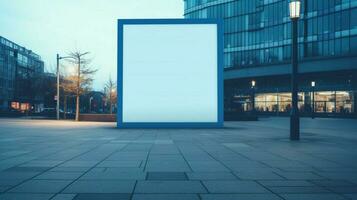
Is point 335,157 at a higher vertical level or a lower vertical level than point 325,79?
lower

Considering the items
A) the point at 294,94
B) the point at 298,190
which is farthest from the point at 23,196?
the point at 294,94

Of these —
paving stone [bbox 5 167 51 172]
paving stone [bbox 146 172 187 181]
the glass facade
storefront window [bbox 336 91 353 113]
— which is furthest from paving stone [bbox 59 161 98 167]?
storefront window [bbox 336 91 353 113]

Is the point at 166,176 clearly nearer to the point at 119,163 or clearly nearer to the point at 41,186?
the point at 119,163

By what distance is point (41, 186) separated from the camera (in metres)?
7.17

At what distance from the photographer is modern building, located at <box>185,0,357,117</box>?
52.1 m

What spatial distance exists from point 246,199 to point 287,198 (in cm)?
66

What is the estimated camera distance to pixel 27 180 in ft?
25.4

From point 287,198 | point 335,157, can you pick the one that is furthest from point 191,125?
point 287,198

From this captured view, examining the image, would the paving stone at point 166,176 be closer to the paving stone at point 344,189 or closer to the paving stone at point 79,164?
the paving stone at point 79,164

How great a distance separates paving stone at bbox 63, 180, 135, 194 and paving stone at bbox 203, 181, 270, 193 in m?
1.40

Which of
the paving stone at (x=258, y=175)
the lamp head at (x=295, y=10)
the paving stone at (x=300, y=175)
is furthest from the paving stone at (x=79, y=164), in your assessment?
the lamp head at (x=295, y=10)

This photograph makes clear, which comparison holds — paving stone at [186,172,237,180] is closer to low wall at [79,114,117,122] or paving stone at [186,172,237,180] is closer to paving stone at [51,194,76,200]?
paving stone at [51,194,76,200]

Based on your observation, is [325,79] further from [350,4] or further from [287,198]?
[287,198]

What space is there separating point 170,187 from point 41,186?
88.7 inches
